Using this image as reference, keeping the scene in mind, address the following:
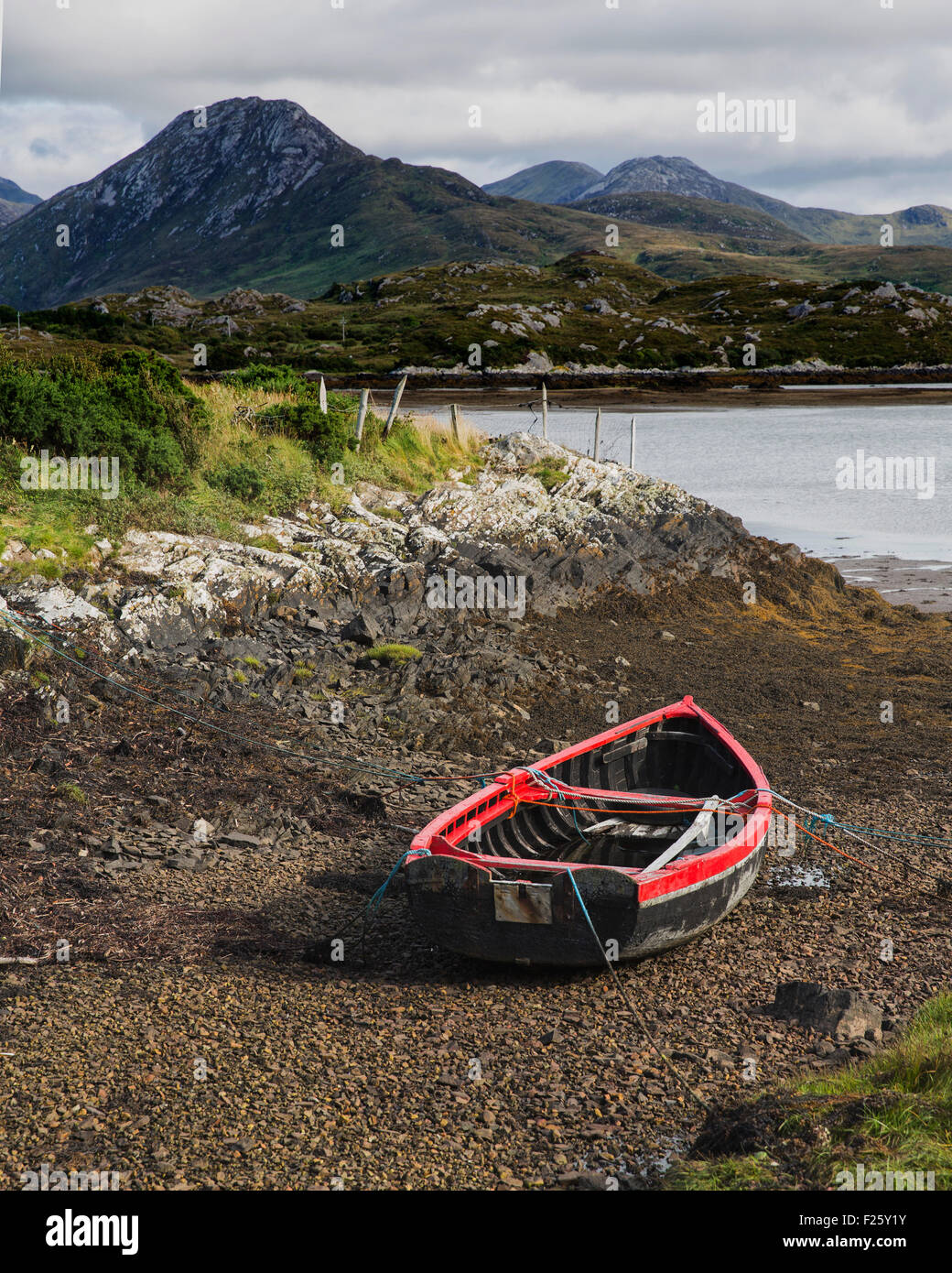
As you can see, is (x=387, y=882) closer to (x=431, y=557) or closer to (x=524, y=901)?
(x=524, y=901)

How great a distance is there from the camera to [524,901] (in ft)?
23.9

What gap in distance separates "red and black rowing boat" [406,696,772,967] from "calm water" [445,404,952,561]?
722 inches

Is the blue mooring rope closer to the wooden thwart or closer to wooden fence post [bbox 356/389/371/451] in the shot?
the wooden thwart

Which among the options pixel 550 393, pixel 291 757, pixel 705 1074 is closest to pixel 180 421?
pixel 291 757

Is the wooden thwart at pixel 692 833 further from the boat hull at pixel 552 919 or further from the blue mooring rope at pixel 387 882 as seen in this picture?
the blue mooring rope at pixel 387 882

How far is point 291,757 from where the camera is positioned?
11727 mm

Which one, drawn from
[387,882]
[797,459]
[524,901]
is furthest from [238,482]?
[797,459]

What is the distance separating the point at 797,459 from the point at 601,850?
125 feet

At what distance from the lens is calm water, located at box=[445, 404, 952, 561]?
31594mm

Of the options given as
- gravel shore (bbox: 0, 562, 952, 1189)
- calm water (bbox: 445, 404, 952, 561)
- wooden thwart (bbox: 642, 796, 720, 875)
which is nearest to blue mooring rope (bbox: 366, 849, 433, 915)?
gravel shore (bbox: 0, 562, 952, 1189)

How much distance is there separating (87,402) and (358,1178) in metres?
15.0

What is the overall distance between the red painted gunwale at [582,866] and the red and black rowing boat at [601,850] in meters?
0.01

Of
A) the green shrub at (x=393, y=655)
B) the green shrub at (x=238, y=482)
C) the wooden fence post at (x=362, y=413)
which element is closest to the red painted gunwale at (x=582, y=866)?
the green shrub at (x=393, y=655)

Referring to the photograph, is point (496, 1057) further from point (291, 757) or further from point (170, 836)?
point (291, 757)
